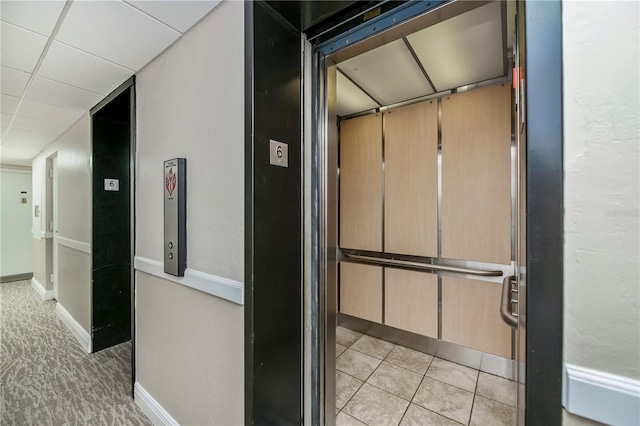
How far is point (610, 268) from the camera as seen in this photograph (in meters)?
0.70

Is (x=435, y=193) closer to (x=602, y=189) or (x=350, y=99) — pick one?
(x=350, y=99)

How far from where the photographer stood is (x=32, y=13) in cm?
141

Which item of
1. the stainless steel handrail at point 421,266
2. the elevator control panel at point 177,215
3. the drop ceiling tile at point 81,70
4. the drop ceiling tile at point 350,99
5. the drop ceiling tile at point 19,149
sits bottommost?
the stainless steel handrail at point 421,266

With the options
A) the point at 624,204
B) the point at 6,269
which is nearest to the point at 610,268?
the point at 624,204

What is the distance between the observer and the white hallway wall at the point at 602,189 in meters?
0.68

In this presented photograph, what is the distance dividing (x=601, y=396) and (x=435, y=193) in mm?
2307

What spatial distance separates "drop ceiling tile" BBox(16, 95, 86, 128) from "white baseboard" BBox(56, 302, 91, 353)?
2553 mm

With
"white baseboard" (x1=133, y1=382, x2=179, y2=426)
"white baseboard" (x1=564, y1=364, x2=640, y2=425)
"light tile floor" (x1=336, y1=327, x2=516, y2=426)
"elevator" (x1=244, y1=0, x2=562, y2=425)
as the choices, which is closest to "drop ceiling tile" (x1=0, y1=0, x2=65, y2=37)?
"elevator" (x1=244, y1=0, x2=562, y2=425)

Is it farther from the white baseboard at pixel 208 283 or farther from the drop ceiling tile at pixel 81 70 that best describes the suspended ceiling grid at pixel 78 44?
the white baseboard at pixel 208 283

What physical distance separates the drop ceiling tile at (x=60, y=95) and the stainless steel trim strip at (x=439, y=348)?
378 centimetres

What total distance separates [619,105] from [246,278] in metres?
1.41

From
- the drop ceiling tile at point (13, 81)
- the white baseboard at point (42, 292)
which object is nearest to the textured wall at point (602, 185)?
the drop ceiling tile at point (13, 81)

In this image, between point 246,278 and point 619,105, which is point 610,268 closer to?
point 619,105

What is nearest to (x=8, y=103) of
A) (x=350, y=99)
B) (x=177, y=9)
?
(x=177, y=9)
